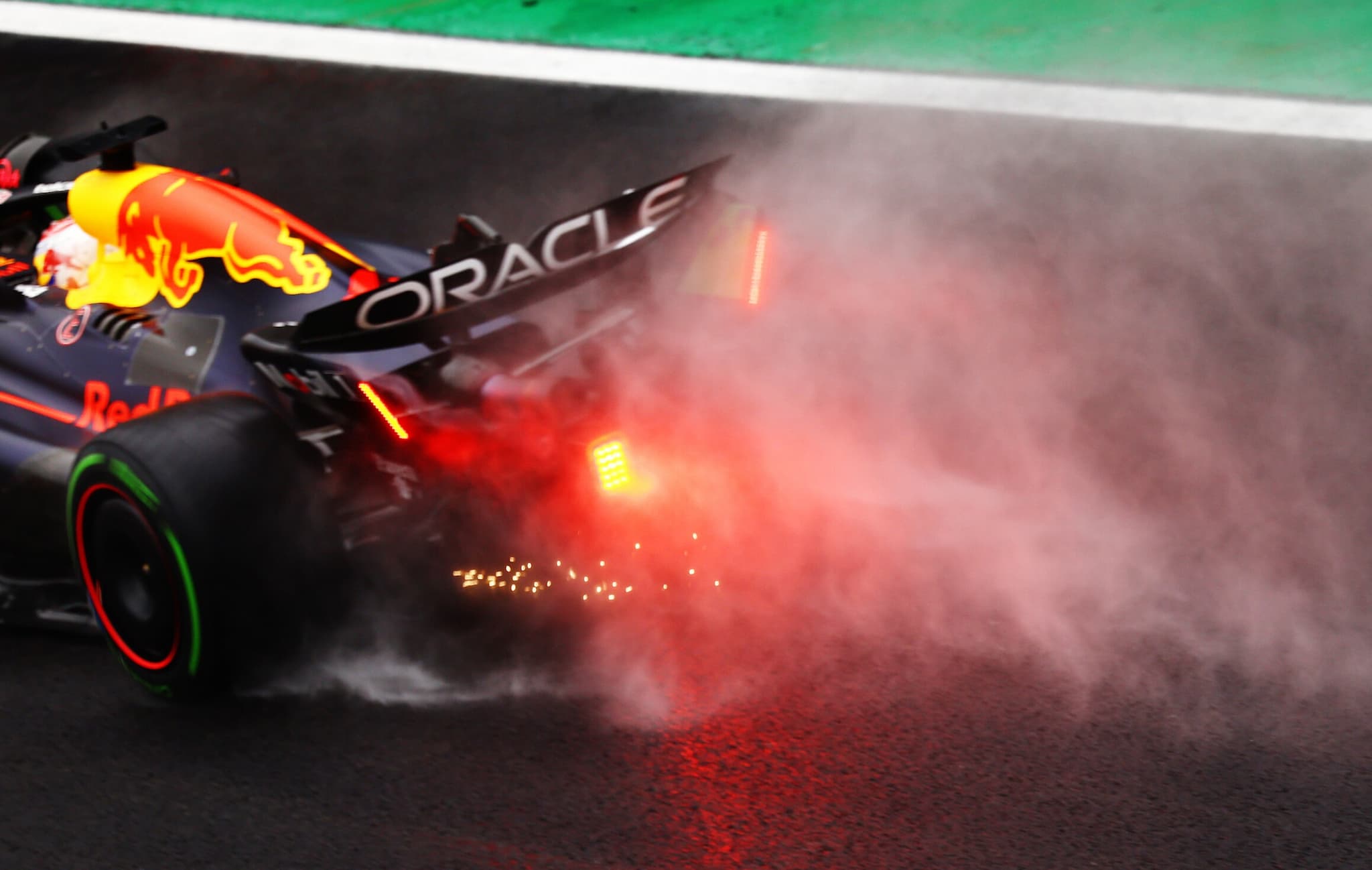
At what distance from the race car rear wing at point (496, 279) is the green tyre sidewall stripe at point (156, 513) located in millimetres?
520

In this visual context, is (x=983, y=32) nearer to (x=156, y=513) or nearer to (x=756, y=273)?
(x=756, y=273)

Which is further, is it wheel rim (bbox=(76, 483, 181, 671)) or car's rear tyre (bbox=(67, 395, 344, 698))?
wheel rim (bbox=(76, 483, 181, 671))

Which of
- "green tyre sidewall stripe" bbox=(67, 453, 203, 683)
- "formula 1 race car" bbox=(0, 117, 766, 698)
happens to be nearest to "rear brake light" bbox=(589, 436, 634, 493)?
"formula 1 race car" bbox=(0, 117, 766, 698)

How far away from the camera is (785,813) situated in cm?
333

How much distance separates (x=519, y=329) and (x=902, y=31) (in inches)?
196

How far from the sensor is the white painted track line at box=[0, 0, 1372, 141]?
703cm

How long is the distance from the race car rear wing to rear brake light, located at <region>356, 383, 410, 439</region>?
10cm

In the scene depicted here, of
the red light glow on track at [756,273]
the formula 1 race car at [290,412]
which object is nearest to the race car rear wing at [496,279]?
the formula 1 race car at [290,412]

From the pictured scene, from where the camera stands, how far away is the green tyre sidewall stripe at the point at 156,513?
344 cm

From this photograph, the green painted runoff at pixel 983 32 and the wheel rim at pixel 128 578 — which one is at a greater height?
the green painted runoff at pixel 983 32

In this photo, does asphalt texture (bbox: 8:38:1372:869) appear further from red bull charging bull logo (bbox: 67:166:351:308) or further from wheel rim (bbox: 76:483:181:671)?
red bull charging bull logo (bbox: 67:166:351:308)

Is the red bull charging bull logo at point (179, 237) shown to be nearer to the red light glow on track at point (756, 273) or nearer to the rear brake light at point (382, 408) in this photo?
the rear brake light at point (382, 408)

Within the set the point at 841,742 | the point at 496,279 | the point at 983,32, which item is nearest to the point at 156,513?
the point at 496,279

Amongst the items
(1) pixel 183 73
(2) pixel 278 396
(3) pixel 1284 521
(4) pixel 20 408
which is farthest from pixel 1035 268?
(1) pixel 183 73
